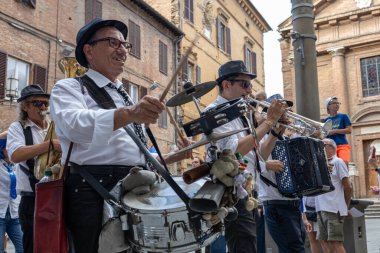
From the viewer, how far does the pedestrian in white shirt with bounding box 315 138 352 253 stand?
6.64 metres

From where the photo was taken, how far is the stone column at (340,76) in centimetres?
3077

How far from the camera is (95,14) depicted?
19297 mm

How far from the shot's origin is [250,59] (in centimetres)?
3509

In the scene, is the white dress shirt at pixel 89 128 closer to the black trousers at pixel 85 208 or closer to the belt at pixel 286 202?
the black trousers at pixel 85 208

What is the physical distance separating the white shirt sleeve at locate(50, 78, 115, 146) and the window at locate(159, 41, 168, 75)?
2147 cm

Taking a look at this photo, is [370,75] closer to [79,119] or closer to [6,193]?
[6,193]

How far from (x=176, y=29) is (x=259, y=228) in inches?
758

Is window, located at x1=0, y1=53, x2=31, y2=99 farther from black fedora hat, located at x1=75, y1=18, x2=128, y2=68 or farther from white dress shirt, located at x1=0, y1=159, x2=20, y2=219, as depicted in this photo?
black fedora hat, located at x1=75, y1=18, x2=128, y2=68

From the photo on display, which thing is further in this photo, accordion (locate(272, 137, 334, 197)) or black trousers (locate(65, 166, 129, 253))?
accordion (locate(272, 137, 334, 197))

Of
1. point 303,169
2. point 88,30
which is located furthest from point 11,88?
point 88,30

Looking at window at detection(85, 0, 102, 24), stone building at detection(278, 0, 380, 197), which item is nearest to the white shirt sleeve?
window at detection(85, 0, 102, 24)

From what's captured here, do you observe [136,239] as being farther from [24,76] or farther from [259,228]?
[24,76]

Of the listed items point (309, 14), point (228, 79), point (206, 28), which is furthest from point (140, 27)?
point (228, 79)

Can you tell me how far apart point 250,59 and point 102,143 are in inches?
1311
